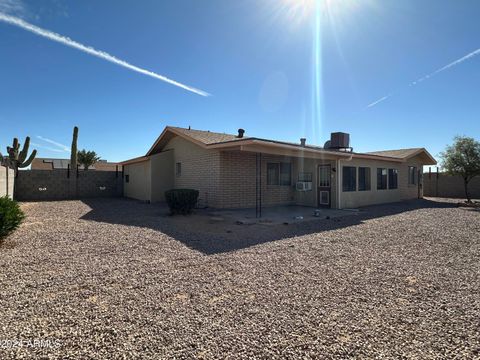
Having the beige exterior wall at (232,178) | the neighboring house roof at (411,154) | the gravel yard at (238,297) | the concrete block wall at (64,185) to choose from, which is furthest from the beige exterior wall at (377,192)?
the concrete block wall at (64,185)

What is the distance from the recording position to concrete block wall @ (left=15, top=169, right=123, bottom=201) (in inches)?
650

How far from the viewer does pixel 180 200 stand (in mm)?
9727

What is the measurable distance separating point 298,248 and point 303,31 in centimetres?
750

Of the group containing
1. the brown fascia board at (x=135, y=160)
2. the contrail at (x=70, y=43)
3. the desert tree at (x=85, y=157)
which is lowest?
the brown fascia board at (x=135, y=160)

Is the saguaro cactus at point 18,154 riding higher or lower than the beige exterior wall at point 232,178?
higher

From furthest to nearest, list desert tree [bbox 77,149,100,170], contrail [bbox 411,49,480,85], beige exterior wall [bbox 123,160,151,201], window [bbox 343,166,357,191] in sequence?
desert tree [bbox 77,149,100,170] → beige exterior wall [bbox 123,160,151,201] → window [bbox 343,166,357,191] → contrail [bbox 411,49,480,85]

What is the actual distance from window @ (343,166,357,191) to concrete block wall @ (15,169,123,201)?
50.3 feet

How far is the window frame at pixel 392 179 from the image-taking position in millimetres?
15825

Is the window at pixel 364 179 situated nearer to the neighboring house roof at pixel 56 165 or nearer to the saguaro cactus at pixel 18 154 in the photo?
the saguaro cactus at pixel 18 154

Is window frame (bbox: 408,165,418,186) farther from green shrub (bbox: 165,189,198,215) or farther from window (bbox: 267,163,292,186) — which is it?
green shrub (bbox: 165,189,198,215)

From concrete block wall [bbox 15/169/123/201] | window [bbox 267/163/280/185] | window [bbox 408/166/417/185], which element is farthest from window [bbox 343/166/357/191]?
concrete block wall [bbox 15/169/123/201]

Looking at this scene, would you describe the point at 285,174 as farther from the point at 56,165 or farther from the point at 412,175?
the point at 56,165

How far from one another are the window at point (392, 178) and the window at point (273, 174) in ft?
24.8


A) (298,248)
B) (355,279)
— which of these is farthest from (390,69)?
(355,279)
